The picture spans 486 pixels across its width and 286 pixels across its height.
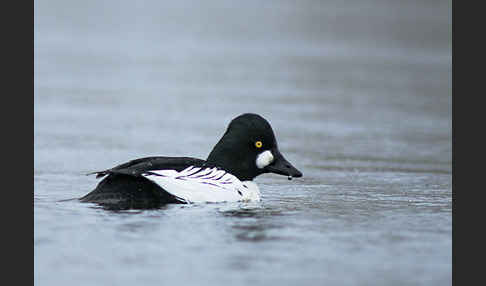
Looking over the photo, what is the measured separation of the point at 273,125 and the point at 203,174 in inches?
255

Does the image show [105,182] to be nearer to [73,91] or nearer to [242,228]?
[242,228]

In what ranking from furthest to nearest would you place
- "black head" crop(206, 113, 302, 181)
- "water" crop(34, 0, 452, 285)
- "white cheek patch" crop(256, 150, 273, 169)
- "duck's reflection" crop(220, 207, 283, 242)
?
"white cheek patch" crop(256, 150, 273, 169)
"black head" crop(206, 113, 302, 181)
"duck's reflection" crop(220, 207, 283, 242)
"water" crop(34, 0, 452, 285)

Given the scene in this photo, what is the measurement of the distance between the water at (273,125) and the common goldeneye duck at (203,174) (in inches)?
6.7

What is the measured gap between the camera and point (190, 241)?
28.5ft

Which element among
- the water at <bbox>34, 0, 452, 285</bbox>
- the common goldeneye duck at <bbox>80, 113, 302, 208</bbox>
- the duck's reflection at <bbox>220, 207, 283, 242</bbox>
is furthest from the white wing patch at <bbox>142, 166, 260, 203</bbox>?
the duck's reflection at <bbox>220, 207, 283, 242</bbox>

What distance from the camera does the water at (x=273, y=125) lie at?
817 cm

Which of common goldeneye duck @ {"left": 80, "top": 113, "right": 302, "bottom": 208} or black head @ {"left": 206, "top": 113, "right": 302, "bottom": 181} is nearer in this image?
common goldeneye duck @ {"left": 80, "top": 113, "right": 302, "bottom": 208}

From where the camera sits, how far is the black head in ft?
35.4

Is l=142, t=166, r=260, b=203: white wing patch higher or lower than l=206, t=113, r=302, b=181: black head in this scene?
lower

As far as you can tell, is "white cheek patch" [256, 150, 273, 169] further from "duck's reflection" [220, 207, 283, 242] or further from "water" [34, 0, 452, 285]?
"duck's reflection" [220, 207, 283, 242]

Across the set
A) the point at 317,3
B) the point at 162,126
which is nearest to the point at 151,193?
the point at 162,126

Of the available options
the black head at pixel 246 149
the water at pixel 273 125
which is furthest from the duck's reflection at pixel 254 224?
the black head at pixel 246 149

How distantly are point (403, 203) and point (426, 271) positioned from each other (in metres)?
2.92

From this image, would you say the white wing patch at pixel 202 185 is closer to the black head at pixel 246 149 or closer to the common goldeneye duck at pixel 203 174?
the common goldeneye duck at pixel 203 174
